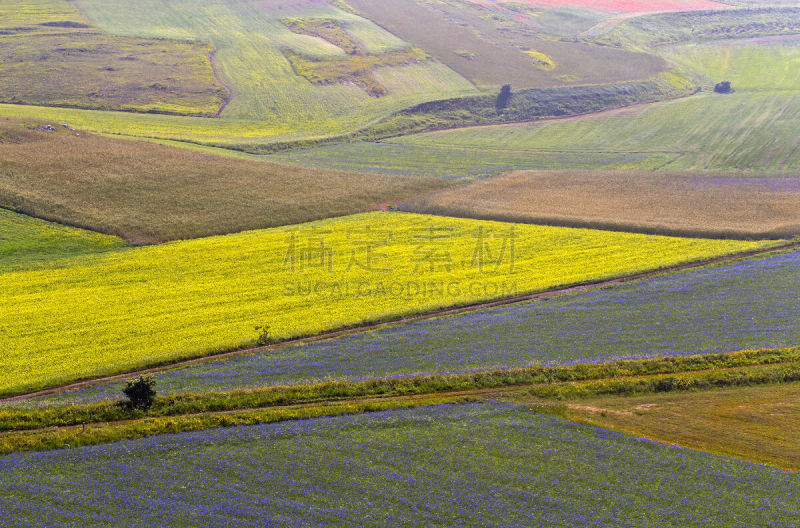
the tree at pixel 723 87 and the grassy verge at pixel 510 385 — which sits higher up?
the tree at pixel 723 87

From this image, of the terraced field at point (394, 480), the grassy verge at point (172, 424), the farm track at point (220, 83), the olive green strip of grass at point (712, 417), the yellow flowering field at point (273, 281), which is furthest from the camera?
the farm track at point (220, 83)

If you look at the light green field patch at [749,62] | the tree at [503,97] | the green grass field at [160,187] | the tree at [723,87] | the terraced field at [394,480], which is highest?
the light green field patch at [749,62]

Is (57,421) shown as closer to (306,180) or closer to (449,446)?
(449,446)

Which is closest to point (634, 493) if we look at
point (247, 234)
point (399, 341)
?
point (399, 341)

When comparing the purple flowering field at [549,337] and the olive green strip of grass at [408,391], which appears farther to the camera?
the purple flowering field at [549,337]

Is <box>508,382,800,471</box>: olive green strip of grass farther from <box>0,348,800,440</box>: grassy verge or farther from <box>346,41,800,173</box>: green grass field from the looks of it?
<box>346,41,800,173</box>: green grass field

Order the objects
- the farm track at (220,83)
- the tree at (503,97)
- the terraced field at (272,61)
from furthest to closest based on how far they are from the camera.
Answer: the tree at (503,97), the terraced field at (272,61), the farm track at (220,83)

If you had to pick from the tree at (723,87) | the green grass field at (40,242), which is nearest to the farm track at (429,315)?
the green grass field at (40,242)

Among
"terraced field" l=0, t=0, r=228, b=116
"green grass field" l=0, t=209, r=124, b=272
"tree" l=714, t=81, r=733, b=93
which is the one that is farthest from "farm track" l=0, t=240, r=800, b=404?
"tree" l=714, t=81, r=733, b=93

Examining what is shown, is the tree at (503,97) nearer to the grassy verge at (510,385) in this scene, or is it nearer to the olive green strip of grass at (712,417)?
the grassy verge at (510,385)
